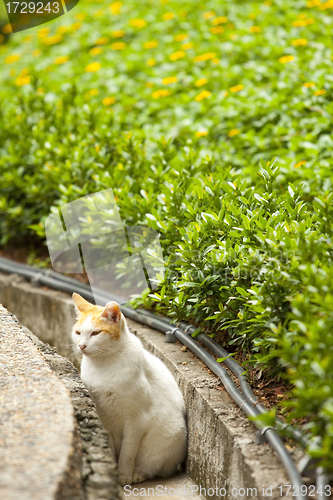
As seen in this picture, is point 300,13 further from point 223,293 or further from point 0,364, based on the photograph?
point 0,364

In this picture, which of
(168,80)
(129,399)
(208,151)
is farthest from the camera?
(168,80)

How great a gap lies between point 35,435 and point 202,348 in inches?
48.4

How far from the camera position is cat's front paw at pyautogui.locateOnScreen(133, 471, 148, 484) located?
8.19 feet

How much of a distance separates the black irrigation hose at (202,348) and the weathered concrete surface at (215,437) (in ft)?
0.17

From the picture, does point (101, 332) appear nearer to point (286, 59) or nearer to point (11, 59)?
point (286, 59)

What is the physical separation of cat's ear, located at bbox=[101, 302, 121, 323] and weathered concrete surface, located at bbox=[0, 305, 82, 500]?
1.29 ft

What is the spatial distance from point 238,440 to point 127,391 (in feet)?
2.04

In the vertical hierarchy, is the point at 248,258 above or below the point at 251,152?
above

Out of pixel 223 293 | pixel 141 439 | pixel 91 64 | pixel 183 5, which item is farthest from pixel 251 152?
pixel 183 5

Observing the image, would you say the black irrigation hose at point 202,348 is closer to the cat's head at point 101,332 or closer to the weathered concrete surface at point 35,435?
the cat's head at point 101,332

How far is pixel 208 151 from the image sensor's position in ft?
14.8

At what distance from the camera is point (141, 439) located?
2.50 m

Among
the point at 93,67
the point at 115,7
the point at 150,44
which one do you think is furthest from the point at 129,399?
the point at 115,7

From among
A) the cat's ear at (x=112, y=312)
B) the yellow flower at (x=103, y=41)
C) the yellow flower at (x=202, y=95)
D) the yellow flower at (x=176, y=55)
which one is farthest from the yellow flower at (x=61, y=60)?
the cat's ear at (x=112, y=312)
